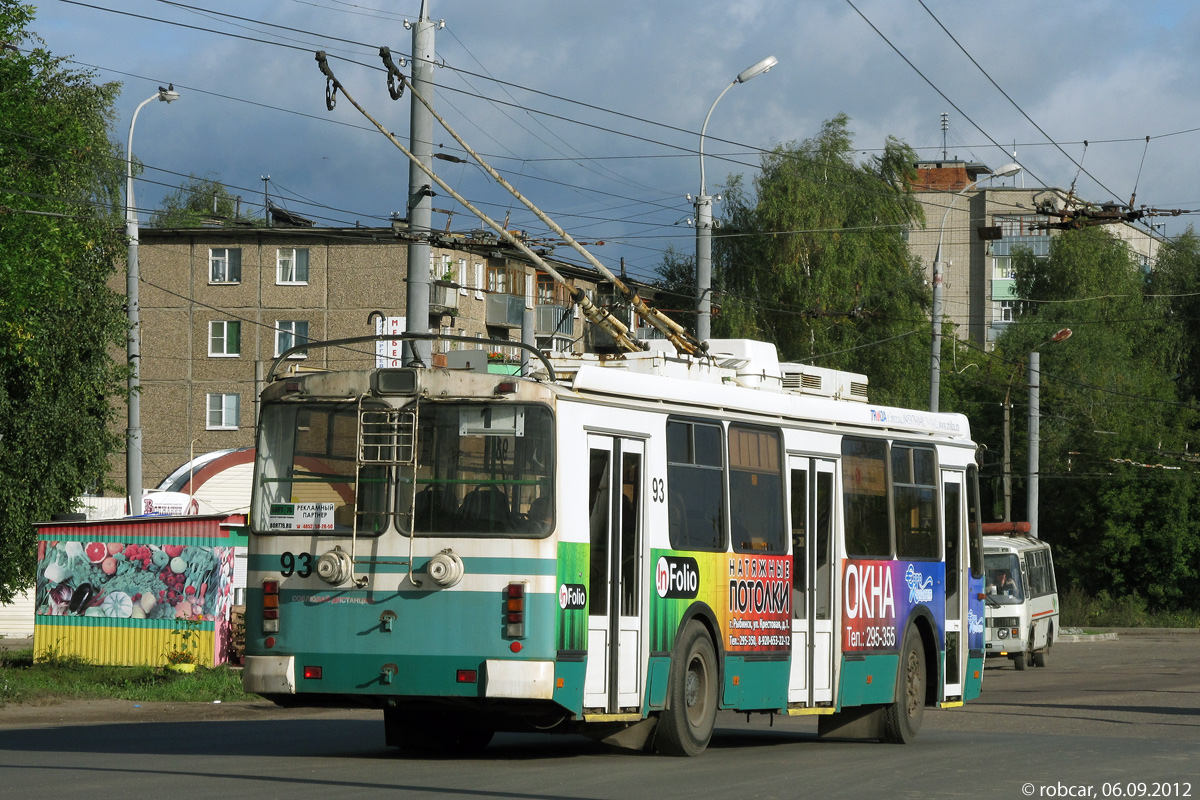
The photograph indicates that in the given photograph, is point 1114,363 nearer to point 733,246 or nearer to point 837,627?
point 733,246

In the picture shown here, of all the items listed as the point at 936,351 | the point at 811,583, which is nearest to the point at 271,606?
the point at 811,583

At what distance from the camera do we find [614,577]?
37.7ft

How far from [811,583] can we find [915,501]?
219cm

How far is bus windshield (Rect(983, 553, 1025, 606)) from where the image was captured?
32.4 meters

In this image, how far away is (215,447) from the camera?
59.2 m

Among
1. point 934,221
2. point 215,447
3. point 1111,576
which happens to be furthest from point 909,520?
point 934,221

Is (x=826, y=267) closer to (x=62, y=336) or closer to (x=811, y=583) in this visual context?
(x=62, y=336)

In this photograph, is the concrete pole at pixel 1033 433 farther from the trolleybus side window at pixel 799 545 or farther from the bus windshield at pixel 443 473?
the bus windshield at pixel 443 473

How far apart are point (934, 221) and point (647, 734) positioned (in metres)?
83.8

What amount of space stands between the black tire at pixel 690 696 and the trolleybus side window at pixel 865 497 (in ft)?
7.49

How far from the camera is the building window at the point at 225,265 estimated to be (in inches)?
2333

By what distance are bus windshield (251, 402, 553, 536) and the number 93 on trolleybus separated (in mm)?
13

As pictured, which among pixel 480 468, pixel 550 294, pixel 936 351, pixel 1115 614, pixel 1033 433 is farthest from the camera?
pixel 550 294

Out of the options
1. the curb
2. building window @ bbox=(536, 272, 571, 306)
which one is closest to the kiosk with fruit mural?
the curb
